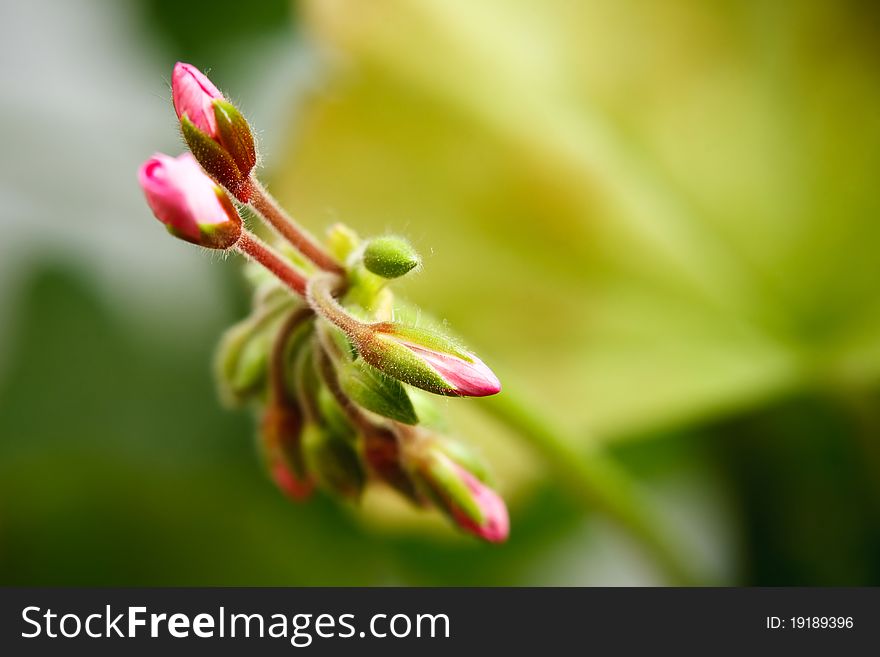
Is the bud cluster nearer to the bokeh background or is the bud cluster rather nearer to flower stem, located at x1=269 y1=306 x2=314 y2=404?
flower stem, located at x1=269 y1=306 x2=314 y2=404

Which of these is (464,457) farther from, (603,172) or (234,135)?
(603,172)

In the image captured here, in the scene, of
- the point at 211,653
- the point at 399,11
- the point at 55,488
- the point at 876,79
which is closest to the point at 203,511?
the point at 55,488

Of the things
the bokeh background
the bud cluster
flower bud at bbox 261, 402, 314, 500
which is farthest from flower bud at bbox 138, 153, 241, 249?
the bokeh background

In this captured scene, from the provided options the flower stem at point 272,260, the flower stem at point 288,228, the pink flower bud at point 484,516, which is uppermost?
the flower stem at point 288,228

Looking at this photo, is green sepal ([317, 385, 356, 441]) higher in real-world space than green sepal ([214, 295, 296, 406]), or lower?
lower

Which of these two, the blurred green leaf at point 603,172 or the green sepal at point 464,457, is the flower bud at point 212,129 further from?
the blurred green leaf at point 603,172

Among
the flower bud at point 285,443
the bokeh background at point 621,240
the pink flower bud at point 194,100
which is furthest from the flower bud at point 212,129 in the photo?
the bokeh background at point 621,240
